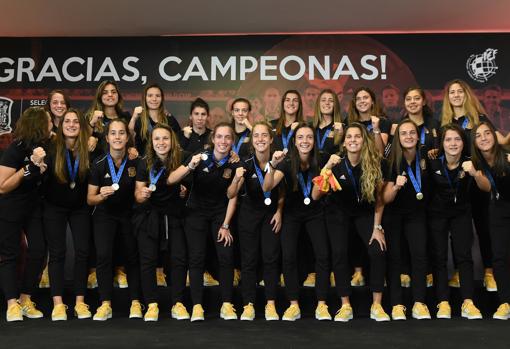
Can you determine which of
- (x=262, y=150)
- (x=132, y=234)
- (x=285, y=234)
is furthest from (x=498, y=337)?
(x=132, y=234)

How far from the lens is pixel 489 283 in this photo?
431 centimetres

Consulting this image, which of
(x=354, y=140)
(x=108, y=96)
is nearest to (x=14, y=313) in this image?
(x=108, y=96)

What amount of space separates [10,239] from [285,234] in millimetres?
1783

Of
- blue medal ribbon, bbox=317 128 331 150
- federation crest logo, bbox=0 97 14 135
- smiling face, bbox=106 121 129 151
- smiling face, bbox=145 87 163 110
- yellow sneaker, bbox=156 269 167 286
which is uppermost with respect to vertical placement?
federation crest logo, bbox=0 97 14 135

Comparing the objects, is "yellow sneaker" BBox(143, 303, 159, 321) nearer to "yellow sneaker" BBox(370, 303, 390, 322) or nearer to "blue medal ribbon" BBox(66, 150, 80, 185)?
"blue medal ribbon" BBox(66, 150, 80, 185)

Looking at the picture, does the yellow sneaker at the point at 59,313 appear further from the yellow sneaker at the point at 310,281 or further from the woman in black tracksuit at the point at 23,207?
the yellow sneaker at the point at 310,281

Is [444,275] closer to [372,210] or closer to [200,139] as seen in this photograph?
[372,210]

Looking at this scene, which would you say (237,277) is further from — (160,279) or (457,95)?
(457,95)

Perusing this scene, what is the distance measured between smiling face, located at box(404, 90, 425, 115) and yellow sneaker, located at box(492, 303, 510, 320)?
4.82 feet

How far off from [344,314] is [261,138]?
1238 millimetres

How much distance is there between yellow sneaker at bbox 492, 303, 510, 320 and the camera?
3.95 meters

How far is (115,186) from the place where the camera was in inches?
158

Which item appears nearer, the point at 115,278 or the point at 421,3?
the point at 115,278

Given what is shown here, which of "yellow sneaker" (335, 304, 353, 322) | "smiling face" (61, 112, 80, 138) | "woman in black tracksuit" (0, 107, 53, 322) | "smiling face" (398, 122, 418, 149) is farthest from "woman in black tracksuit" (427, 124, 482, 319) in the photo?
"woman in black tracksuit" (0, 107, 53, 322)
